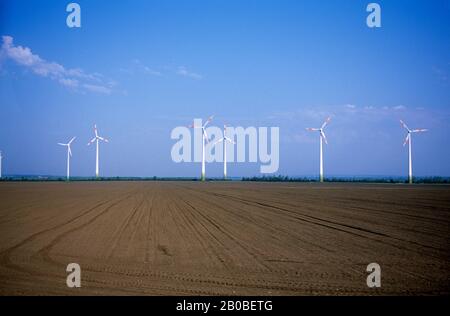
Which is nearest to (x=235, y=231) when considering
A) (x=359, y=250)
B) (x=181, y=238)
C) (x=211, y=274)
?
(x=181, y=238)

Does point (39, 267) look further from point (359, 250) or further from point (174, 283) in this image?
point (359, 250)

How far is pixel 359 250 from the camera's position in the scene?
1123 centimetres

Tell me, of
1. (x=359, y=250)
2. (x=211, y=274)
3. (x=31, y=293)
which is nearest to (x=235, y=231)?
(x=359, y=250)

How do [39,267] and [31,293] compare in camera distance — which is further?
[39,267]

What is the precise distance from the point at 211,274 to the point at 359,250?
14.1ft

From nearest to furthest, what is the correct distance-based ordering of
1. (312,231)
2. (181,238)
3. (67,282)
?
(67,282)
(181,238)
(312,231)

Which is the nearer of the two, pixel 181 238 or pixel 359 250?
pixel 359 250
